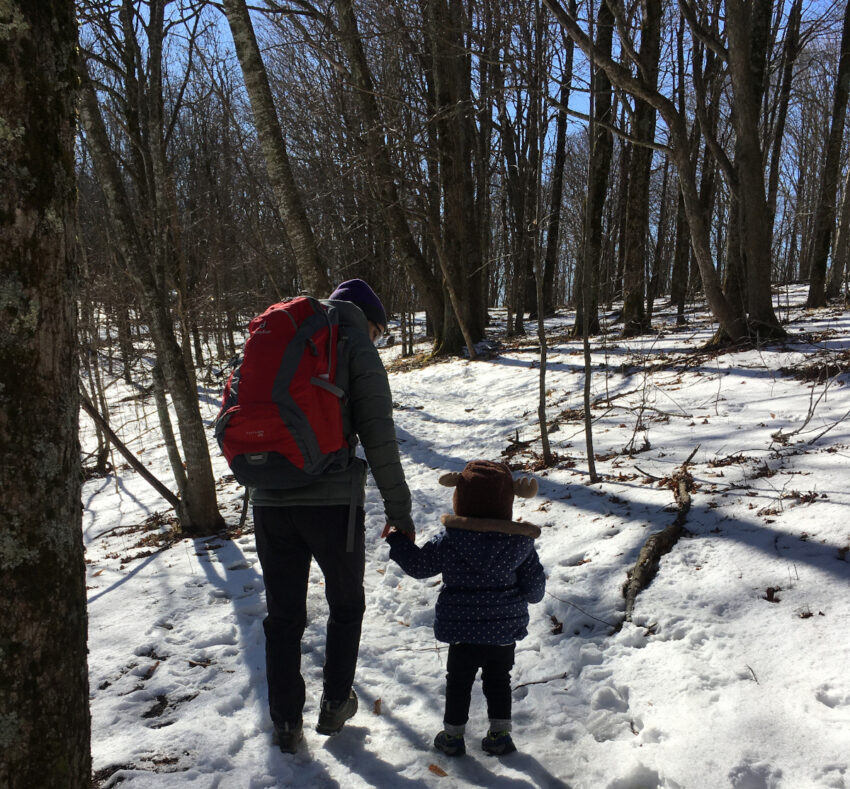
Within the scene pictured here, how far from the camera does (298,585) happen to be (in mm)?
2445

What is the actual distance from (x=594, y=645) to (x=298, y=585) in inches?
63.2

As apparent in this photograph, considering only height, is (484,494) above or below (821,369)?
below

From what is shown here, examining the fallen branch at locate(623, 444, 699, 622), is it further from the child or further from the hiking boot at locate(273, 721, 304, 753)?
the hiking boot at locate(273, 721, 304, 753)

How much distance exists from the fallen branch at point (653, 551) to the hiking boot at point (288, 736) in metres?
1.76

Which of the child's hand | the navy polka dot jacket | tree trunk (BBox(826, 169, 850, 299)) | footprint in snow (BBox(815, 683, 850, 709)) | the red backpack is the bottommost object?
footprint in snow (BBox(815, 683, 850, 709))

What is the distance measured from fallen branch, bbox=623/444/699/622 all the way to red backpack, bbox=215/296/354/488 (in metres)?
1.95

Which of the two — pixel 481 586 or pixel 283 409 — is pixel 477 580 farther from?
pixel 283 409

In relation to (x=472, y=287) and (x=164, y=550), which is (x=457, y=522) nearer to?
(x=164, y=550)

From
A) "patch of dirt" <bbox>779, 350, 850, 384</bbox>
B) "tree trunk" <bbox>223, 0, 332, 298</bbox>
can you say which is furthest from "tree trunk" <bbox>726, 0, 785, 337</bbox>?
"tree trunk" <bbox>223, 0, 332, 298</bbox>

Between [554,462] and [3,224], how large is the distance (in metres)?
4.99

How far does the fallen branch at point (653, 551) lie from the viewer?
329cm

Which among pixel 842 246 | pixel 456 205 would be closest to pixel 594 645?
pixel 456 205

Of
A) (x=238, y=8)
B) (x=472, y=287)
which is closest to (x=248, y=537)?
(x=238, y=8)

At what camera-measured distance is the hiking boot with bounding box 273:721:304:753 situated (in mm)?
2457
